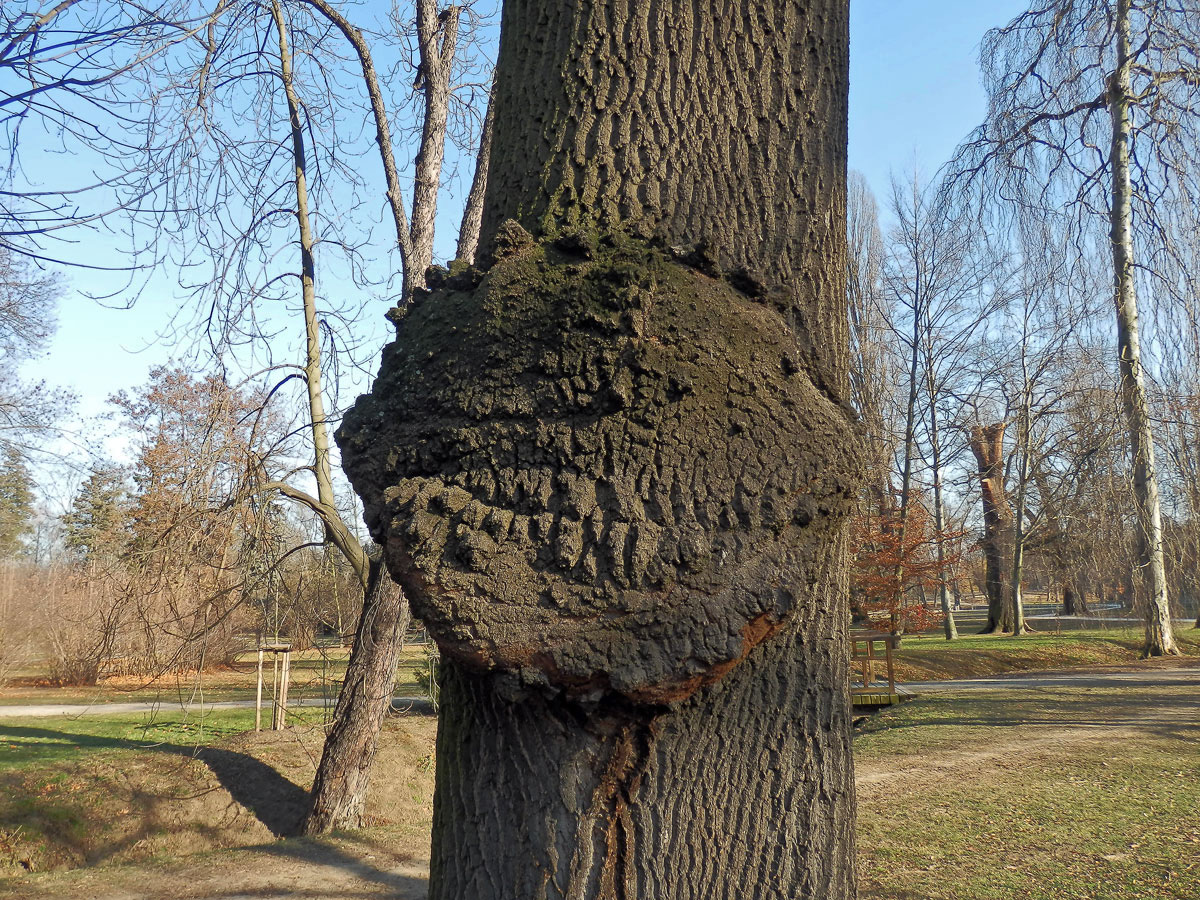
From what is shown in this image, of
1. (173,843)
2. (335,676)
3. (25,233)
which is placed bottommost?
(173,843)

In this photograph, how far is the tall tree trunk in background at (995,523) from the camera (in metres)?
27.6

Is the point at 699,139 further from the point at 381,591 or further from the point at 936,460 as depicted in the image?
the point at 936,460

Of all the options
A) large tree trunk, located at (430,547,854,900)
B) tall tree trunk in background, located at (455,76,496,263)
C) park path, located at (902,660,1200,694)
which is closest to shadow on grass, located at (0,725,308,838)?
tall tree trunk in background, located at (455,76,496,263)

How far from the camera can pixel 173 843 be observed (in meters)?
8.10

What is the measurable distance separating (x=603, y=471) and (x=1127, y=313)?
47.1ft

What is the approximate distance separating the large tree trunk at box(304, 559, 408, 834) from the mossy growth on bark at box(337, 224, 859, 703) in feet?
21.4

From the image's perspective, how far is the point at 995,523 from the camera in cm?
2934

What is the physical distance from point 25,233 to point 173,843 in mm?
7342

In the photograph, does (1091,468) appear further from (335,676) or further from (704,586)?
(704,586)

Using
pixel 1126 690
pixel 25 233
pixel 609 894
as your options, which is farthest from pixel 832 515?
pixel 1126 690

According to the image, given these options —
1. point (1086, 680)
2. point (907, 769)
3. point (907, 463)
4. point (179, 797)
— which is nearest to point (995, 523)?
point (907, 463)

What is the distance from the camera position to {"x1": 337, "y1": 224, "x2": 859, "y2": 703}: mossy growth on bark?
1345 millimetres

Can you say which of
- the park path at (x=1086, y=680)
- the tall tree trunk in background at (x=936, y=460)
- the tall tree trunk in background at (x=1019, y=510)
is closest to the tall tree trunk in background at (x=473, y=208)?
the park path at (x=1086, y=680)

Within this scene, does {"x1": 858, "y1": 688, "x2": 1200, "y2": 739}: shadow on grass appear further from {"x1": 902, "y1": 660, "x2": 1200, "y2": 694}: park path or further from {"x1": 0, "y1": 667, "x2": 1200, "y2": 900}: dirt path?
{"x1": 902, "y1": 660, "x2": 1200, "y2": 694}: park path
